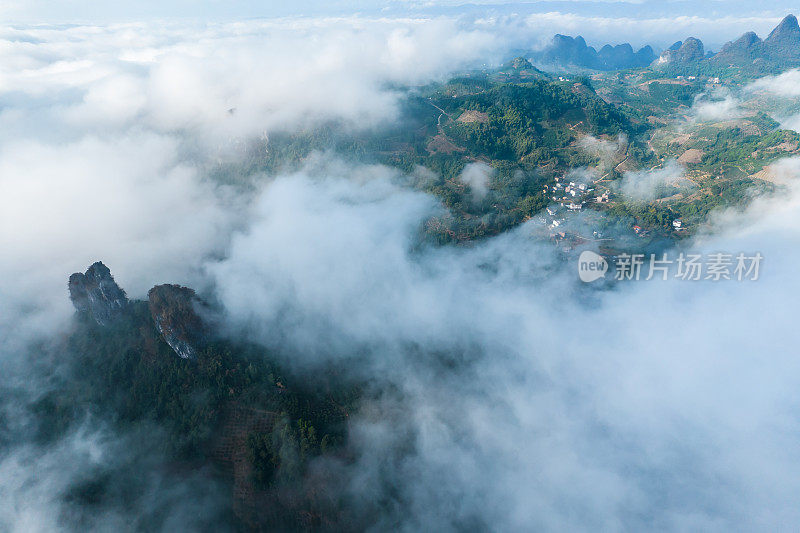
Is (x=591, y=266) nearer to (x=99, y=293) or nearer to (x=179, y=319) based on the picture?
(x=179, y=319)

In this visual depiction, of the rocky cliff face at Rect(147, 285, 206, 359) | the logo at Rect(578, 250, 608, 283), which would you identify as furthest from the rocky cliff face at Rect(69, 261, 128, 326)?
the logo at Rect(578, 250, 608, 283)

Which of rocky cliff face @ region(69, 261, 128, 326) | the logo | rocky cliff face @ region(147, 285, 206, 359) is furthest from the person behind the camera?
the logo

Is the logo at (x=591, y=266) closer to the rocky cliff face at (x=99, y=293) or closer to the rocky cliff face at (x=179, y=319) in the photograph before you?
the rocky cliff face at (x=179, y=319)

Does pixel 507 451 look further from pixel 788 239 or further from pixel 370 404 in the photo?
pixel 788 239

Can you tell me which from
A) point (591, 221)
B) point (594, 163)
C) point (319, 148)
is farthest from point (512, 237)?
point (319, 148)

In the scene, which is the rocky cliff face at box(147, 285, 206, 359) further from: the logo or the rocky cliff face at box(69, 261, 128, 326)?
the logo

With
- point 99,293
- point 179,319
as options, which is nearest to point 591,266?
point 179,319
